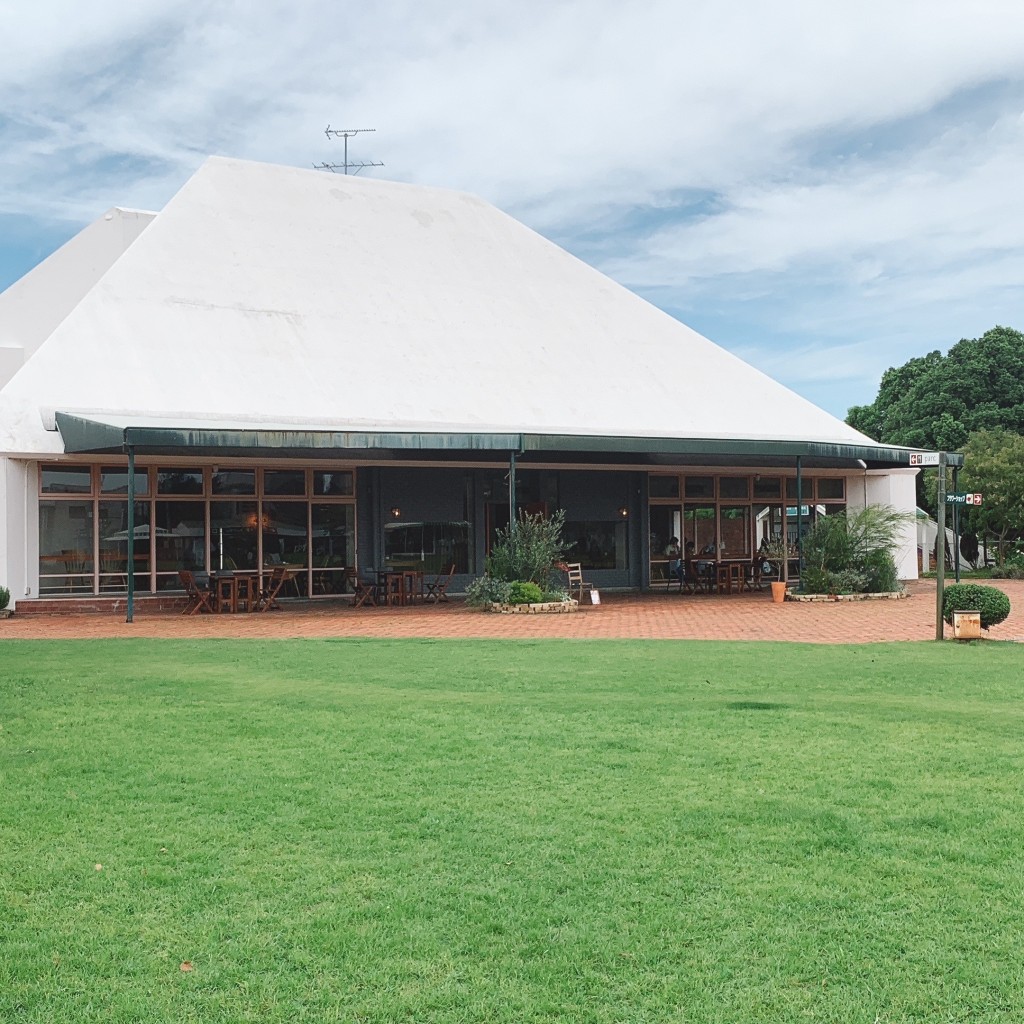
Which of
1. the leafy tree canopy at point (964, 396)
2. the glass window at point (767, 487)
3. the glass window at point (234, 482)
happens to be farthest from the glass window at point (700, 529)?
the leafy tree canopy at point (964, 396)

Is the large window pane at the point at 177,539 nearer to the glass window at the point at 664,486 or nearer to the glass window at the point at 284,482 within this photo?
the glass window at the point at 284,482

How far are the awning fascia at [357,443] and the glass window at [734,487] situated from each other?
13.8 ft

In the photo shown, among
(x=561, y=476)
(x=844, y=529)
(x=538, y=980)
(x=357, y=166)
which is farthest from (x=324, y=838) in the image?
(x=357, y=166)

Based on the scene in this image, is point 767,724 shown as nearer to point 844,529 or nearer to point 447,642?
point 447,642

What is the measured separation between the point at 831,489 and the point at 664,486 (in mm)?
4553

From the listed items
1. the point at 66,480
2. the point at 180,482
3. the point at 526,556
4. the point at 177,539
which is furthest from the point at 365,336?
the point at 66,480

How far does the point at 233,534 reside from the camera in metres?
20.2

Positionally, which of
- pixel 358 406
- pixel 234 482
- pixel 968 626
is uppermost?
pixel 358 406

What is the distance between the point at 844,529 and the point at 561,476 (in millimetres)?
5835

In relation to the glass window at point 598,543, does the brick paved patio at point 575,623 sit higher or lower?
lower

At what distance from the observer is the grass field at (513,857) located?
3.60 meters

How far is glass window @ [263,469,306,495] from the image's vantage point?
2048cm

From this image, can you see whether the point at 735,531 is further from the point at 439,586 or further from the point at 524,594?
the point at 524,594

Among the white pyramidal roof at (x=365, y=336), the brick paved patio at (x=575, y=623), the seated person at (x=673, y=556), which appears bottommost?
the brick paved patio at (x=575, y=623)
